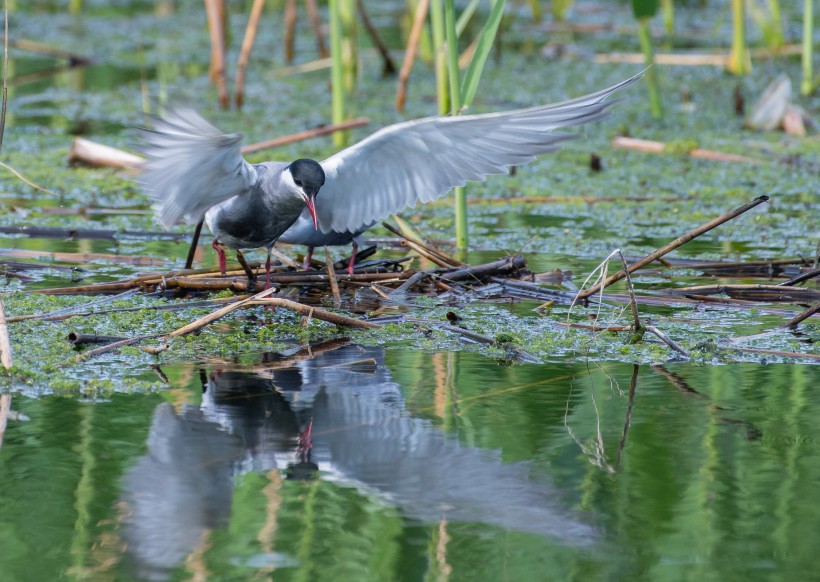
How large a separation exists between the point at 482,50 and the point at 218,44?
13.7ft

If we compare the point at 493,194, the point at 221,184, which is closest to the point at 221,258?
the point at 221,184

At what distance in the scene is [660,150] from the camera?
26.3ft

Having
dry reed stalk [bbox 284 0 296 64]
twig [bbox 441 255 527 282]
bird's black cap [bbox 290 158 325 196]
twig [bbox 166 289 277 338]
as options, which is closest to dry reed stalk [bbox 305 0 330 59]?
dry reed stalk [bbox 284 0 296 64]

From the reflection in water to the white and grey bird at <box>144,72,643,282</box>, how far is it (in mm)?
751

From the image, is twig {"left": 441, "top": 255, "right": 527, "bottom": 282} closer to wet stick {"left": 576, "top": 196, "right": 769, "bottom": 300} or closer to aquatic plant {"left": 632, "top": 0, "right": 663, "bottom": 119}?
wet stick {"left": 576, "top": 196, "right": 769, "bottom": 300}

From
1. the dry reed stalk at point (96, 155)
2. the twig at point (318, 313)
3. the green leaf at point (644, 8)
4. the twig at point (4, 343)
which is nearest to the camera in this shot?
the twig at point (4, 343)

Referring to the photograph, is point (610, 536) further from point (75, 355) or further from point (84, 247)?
point (84, 247)

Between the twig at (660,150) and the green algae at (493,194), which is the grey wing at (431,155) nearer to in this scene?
the green algae at (493,194)

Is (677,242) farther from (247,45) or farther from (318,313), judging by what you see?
(247,45)

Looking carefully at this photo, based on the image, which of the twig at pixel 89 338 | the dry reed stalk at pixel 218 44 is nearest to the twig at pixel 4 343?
the twig at pixel 89 338

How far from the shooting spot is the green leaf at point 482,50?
4996 mm

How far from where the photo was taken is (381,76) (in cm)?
1075

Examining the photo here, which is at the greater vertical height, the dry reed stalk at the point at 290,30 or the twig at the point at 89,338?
the dry reed stalk at the point at 290,30

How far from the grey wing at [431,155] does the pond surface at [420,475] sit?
0.85 meters
